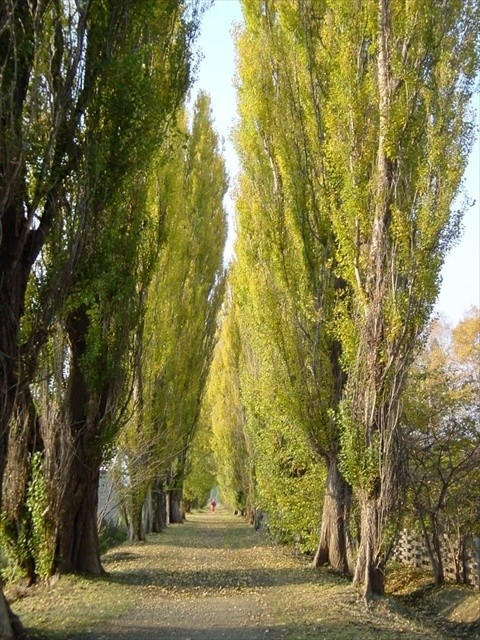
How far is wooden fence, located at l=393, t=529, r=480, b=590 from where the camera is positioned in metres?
12.8

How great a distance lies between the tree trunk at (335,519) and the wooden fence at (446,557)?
1029 mm

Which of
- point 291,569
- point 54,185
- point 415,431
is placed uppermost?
point 54,185

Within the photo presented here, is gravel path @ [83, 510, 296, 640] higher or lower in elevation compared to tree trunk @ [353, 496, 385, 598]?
lower

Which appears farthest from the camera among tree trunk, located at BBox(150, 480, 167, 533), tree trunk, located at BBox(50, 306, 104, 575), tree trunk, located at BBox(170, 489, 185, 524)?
tree trunk, located at BBox(170, 489, 185, 524)

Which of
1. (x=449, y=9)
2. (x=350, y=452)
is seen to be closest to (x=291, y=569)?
(x=350, y=452)

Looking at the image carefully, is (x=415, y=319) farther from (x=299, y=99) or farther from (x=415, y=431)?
(x=299, y=99)

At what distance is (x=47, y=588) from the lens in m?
10.2

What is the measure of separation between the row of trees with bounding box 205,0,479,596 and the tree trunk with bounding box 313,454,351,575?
28 mm

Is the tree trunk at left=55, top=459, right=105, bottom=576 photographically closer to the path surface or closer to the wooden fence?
the path surface

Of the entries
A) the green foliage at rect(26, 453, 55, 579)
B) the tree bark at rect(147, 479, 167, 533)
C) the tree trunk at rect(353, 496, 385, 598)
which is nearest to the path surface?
the tree trunk at rect(353, 496, 385, 598)

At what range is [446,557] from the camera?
46.0 ft

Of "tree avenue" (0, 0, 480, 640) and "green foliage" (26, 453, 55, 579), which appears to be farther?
"green foliage" (26, 453, 55, 579)

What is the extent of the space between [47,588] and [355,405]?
5017mm

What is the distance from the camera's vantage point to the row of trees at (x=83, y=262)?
682 centimetres
